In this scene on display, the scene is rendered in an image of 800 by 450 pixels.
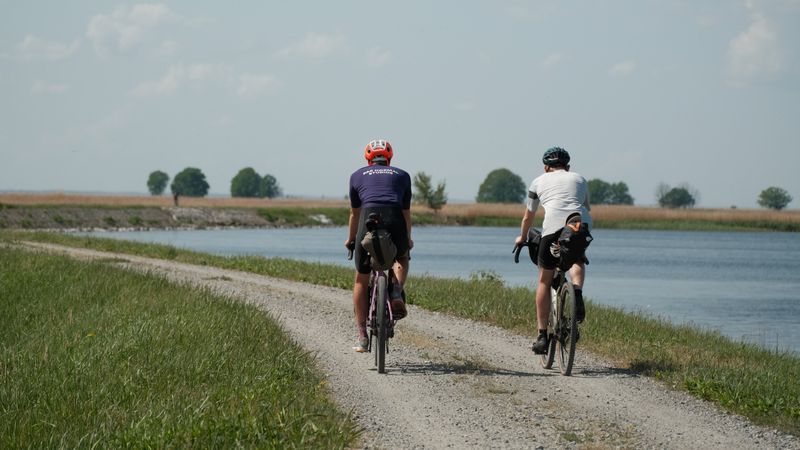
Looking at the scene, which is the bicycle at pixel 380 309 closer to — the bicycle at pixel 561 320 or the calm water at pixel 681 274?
the bicycle at pixel 561 320

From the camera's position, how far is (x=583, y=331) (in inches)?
501

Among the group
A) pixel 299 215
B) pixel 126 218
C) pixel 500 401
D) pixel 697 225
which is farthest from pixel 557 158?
pixel 697 225

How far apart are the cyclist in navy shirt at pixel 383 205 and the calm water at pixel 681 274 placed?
764 cm

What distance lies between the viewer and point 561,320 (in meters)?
9.95

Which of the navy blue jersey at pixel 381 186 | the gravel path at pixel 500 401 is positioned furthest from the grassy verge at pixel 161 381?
the navy blue jersey at pixel 381 186

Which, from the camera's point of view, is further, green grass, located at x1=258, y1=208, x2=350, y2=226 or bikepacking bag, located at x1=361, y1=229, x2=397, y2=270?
green grass, located at x1=258, y1=208, x2=350, y2=226

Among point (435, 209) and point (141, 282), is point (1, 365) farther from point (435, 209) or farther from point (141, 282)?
point (435, 209)

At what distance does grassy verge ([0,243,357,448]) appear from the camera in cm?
678

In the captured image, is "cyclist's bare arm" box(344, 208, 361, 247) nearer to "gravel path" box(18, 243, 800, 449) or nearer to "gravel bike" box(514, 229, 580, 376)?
"gravel path" box(18, 243, 800, 449)

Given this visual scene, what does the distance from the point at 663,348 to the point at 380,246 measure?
4.20 meters

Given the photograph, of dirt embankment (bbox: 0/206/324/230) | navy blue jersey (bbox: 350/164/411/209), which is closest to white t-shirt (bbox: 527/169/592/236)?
navy blue jersey (bbox: 350/164/411/209)

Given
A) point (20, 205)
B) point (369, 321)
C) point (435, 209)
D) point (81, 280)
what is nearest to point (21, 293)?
point (81, 280)

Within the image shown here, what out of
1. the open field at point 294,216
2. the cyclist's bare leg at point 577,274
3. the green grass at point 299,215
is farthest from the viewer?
the green grass at point 299,215

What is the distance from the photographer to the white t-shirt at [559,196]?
9.69m
